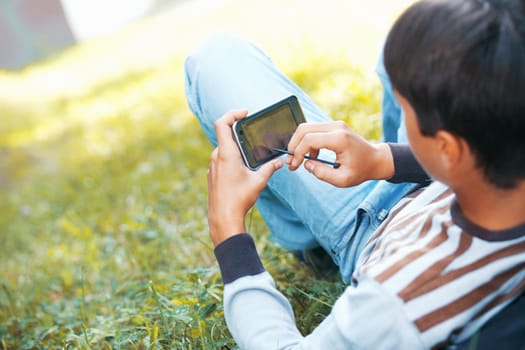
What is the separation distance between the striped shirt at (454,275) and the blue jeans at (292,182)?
1.13ft

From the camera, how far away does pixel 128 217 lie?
8.89 ft

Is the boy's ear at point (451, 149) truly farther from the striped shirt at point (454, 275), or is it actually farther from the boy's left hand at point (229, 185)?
the boy's left hand at point (229, 185)

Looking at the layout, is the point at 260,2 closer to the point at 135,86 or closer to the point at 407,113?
the point at 135,86

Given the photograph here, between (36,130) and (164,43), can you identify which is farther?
(164,43)

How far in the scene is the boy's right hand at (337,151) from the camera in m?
1.21

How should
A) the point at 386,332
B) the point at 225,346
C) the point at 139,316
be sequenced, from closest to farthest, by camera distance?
the point at 386,332 → the point at 225,346 → the point at 139,316

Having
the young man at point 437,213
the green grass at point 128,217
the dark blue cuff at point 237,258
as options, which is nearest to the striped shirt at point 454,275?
the young man at point 437,213

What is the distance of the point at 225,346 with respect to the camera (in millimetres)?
1440

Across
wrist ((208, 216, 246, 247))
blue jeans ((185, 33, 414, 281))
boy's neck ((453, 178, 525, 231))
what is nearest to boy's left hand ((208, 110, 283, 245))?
wrist ((208, 216, 246, 247))

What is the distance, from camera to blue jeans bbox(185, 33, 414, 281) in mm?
1326

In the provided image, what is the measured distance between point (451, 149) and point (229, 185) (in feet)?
1.43

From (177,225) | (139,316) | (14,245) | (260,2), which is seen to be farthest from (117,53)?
(139,316)

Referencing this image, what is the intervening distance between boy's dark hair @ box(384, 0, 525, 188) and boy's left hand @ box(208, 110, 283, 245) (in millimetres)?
375

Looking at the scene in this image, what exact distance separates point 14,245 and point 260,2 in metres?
5.30
